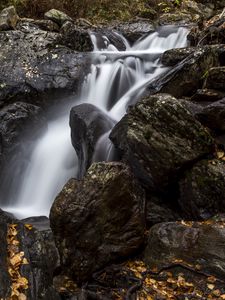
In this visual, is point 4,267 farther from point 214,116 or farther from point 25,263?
point 214,116

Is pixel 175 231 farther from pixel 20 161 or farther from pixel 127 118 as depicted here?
pixel 20 161

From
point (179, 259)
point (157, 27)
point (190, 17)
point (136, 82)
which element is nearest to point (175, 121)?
point (179, 259)

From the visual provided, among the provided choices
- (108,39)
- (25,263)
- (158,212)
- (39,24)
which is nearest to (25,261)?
(25,263)

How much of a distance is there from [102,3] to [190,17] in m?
4.45

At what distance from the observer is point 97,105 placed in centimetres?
1073

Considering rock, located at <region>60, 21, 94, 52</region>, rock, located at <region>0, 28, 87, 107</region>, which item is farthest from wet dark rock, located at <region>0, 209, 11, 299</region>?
rock, located at <region>60, 21, 94, 52</region>

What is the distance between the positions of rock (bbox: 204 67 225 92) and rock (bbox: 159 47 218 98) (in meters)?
0.34

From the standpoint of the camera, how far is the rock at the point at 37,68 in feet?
36.0

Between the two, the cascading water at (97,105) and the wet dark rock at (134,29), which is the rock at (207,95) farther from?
the wet dark rock at (134,29)

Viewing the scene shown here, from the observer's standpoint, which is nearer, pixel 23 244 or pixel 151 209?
pixel 23 244

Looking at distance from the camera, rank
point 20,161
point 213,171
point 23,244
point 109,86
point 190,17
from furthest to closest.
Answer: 1. point 190,17
2. point 109,86
3. point 20,161
4. point 213,171
5. point 23,244

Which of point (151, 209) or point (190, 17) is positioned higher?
point (190, 17)

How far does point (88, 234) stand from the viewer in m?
5.56

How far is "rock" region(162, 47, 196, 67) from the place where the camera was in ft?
33.4
